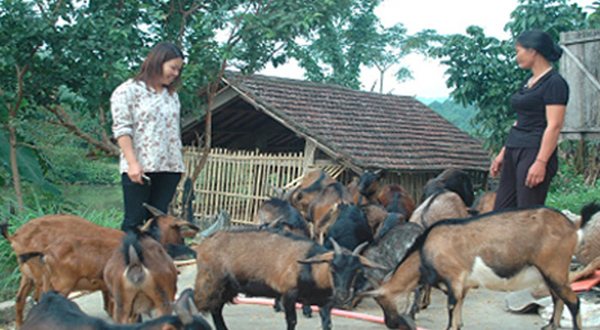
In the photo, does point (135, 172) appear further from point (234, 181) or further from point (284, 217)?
point (234, 181)

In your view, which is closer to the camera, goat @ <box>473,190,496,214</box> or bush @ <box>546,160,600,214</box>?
goat @ <box>473,190,496,214</box>

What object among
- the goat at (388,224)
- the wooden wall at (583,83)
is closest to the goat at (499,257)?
the goat at (388,224)

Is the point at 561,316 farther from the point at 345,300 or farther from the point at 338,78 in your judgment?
the point at 338,78

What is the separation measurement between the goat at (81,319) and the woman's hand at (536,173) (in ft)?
9.05

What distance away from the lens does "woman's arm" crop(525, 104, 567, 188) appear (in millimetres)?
4500

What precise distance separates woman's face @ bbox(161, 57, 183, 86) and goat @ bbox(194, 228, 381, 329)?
1193 mm

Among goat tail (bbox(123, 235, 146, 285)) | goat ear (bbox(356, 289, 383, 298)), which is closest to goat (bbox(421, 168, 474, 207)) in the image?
goat ear (bbox(356, 289, 383, 298))

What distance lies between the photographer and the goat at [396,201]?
8633 millimetres

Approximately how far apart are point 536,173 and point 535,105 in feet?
1.74

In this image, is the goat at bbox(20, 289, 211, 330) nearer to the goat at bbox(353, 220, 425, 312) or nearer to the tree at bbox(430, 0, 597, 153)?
the goat at bbox(353, 220, 425, 312)

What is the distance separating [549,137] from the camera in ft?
14.8

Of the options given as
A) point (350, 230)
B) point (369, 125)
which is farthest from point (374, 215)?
point (369, 125)

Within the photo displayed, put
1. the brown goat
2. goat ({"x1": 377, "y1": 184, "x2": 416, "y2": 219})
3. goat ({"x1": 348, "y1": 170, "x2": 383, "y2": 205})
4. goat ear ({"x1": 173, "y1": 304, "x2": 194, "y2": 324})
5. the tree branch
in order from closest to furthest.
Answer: goat ear ({"x1": 173, "y1": 304, "x2": 194, "y2": 324}) < the brown goat < goat ({"x1": 348, "y1": 170, "x2": 383, "y2": 205}) < goat ({"x1": 377, "y1": 184, "x2": 416, "y2": 219}) < the tree branch

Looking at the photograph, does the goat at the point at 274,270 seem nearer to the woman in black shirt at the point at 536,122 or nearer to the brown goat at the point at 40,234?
the brown goat at the point at 40,234
